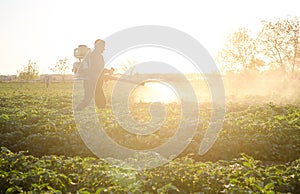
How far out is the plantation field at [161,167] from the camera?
665cm

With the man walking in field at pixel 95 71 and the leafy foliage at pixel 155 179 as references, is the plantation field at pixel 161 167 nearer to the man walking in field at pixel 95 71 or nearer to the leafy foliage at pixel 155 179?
the leafy foliage at pixel 155 179

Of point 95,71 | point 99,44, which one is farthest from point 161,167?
point 99,44

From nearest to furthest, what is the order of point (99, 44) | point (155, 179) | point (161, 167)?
point (155, 179) → point (161, 167) → point (99, 44)

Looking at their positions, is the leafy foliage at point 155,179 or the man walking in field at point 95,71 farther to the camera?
the man walking in field at point 95,71

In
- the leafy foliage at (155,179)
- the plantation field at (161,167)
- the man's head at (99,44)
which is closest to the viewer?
the leafy foliage at (155,179)

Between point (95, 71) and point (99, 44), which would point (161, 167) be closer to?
point (95, 71)

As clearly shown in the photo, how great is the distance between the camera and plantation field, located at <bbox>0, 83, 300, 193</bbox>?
6652 mm

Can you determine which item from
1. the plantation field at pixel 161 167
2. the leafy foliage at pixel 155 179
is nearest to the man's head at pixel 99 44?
the plantation field at pixel 161 167

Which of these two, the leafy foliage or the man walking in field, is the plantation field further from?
the man walking in field

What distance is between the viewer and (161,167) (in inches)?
298

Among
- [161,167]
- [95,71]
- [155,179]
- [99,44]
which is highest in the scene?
[99,44]

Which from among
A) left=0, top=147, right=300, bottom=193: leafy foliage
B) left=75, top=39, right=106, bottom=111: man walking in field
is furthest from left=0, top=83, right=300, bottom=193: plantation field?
left=75, top=39, right=106, bottom=111: man walking in field

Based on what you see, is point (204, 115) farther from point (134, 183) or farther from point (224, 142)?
point (134, 183)

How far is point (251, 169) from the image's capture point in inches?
277
